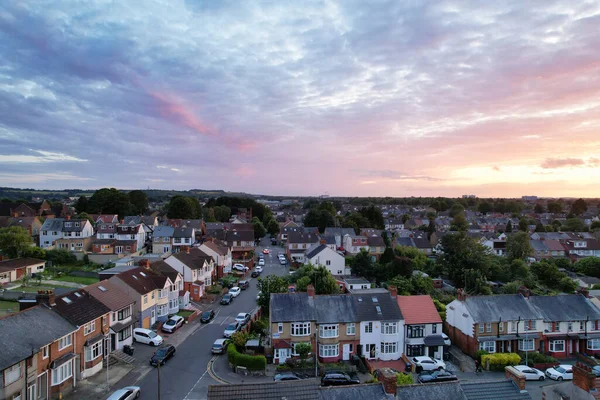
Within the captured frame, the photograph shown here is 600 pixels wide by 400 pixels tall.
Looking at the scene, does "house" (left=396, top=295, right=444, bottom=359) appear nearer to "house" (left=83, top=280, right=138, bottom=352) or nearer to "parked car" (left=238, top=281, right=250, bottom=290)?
"house" (left=83, top=280, right=138, bottom=352)

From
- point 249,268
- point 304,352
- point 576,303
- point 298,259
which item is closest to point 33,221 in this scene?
point 249,268

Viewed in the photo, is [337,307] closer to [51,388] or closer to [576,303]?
[51,388]

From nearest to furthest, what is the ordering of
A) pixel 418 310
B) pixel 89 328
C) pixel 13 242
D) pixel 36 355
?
pixel 36 355 < pixel 89 328 < pixel 418 310 < pixel 13 242

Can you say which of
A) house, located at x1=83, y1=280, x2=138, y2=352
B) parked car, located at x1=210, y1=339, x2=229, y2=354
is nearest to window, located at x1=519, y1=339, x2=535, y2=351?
parked car, located at x1=210, y1=339, x2=229, y2=354

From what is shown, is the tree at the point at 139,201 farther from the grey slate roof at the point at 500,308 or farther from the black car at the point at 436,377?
the black car at the point at 436,377

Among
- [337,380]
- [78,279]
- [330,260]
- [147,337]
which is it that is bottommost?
[337,380]

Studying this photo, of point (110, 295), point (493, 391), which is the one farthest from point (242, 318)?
point (493, 391)

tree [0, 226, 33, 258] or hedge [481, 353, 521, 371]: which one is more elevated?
tree [0, 226, 33, 258]

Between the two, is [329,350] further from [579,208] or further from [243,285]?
[579,208]
